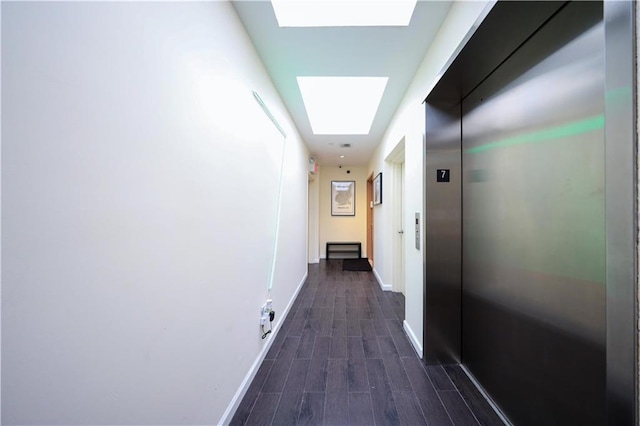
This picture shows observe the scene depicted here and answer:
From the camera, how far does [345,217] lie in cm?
555

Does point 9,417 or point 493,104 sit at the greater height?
point 493,104

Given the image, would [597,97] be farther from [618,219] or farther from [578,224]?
[618,219]

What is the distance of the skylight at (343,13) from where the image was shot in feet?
4.36

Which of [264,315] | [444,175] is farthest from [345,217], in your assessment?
[264,315]

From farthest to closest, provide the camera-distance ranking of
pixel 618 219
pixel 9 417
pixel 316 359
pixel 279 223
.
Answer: pixel 279 223 < pixel 316 359 < pixel 618 219 < pixel 9 417

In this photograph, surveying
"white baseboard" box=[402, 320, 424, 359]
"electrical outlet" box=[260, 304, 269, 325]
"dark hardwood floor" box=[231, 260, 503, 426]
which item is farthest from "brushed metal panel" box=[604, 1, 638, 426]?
"electrical outlet" box=[260, 304, 269, 325]

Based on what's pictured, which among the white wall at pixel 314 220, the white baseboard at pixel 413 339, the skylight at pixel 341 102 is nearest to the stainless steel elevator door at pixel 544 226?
the white baseboard at pixel 413 339

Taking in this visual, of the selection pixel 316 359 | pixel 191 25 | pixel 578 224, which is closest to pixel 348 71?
pixel 191 25

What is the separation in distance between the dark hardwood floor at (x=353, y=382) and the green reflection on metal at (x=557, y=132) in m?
1.70

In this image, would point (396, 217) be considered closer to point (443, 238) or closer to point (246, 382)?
point (443, 238)

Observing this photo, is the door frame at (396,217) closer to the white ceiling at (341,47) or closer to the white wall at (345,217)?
the white ceiling at (341,47)

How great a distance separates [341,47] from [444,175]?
1.35 m

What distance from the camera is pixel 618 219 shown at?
570 mm

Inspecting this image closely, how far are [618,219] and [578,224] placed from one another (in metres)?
0.48
